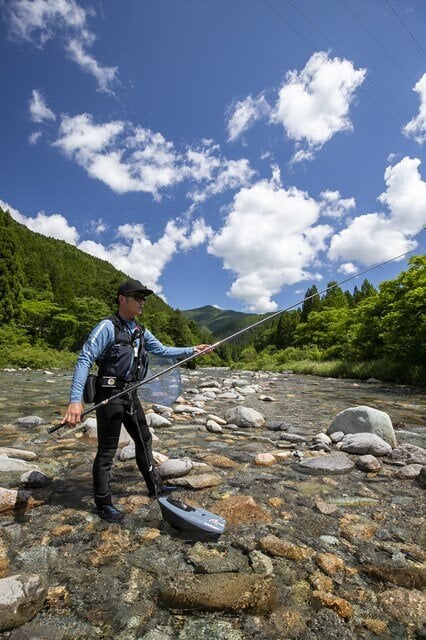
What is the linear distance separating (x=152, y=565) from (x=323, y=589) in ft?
4.60

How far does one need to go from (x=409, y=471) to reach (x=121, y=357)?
450 centimetres

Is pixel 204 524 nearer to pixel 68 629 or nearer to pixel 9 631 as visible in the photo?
pixel 68 629

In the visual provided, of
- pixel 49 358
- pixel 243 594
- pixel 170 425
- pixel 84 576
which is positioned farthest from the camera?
pixel 49 358

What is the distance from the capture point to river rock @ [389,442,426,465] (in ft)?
18.8

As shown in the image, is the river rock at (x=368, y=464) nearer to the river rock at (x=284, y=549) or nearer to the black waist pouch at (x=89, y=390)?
the river rock at (x=284, y=549)

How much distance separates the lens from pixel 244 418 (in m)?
8.59

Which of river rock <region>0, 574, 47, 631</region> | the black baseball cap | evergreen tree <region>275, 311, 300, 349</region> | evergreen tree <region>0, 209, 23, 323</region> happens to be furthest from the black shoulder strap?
evergreen tree <region>275, 311, 300, 349</region>

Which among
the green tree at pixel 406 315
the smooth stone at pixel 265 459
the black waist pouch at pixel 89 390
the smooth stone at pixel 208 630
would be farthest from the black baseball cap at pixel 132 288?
the green tree at pixel 406 315

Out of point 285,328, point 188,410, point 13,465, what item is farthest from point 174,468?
point 285,328

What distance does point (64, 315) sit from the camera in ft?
137

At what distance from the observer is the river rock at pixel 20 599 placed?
87.8 inches

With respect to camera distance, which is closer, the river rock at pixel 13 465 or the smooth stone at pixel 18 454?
the river rock at pixel 13 465

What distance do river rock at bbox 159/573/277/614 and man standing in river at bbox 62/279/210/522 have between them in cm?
131

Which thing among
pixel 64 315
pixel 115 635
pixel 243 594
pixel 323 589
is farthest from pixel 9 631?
pixel 64 315
